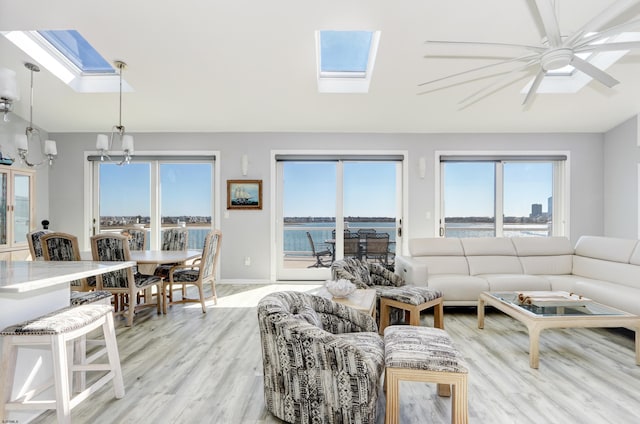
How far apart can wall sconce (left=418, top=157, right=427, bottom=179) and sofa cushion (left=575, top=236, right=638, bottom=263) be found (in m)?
2.28

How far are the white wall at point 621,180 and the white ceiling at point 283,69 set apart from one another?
10.4 inches

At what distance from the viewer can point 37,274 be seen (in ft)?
5.47

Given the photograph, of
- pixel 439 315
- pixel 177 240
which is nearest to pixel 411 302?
pixel 439 315

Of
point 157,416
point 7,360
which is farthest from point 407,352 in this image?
point 7,360

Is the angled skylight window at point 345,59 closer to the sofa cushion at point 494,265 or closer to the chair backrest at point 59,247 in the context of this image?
the sofa cushion at point 494,265

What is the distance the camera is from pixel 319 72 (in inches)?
168

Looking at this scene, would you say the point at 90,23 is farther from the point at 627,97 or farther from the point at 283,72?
the point at 627,97

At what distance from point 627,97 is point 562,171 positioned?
1.34 meters

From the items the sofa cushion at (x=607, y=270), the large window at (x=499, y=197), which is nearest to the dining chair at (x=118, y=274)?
the large window at (x=499, y=197)

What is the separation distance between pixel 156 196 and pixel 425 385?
4964mm

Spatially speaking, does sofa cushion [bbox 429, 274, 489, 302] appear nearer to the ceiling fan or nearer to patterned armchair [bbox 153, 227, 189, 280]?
the ceiling fan

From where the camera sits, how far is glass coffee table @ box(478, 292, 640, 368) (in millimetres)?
2537

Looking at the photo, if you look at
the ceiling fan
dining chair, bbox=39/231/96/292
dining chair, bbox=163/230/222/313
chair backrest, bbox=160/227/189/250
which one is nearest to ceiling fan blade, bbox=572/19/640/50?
the ceiling fan

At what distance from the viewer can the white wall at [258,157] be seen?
5.35m
